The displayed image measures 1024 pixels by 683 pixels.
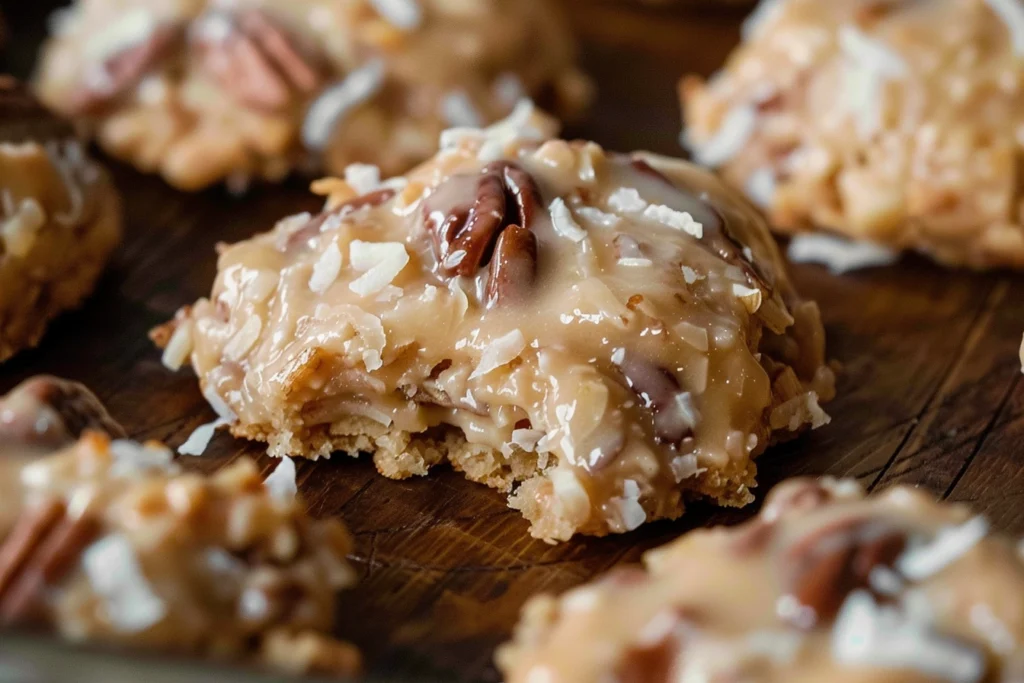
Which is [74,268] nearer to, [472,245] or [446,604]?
[472,245]

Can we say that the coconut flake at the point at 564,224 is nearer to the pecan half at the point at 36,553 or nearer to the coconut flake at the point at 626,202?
the coconut flake at the point at 626,202

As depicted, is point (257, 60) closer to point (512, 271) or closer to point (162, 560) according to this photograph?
point (512, 271)

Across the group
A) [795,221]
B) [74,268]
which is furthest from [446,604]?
[795,221]

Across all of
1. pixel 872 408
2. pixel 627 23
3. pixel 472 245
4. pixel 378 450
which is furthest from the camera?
pixel 627 23

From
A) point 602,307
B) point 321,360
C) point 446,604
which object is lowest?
point 446,604

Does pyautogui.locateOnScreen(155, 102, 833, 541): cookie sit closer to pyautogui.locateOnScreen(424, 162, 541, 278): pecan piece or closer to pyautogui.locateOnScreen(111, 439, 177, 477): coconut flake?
pyautogui.locateOnScreen(424, 162, 541, 278): pecan piece

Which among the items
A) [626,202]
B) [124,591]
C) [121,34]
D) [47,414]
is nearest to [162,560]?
[124,591]

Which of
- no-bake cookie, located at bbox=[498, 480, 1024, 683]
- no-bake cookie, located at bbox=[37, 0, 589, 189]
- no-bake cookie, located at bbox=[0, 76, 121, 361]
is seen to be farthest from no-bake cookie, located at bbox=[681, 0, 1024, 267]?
no-bake cookie, located at bbox=[0, 76, 121, 361]
